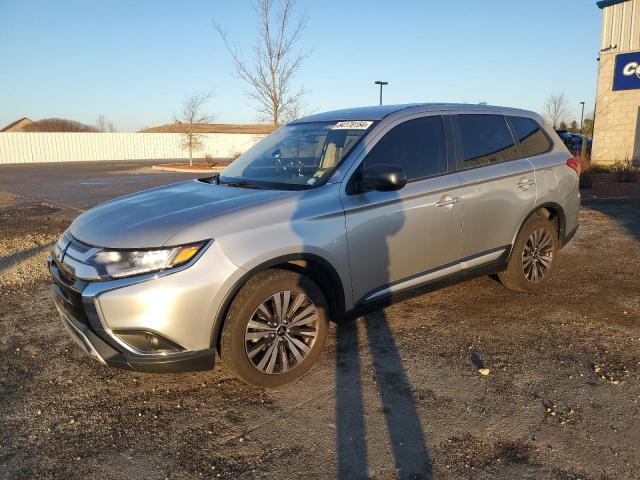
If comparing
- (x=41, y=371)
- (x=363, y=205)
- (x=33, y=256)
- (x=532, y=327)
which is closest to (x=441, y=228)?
(x=363, y=205)

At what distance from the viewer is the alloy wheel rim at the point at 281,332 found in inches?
127

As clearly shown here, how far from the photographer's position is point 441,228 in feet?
13.3

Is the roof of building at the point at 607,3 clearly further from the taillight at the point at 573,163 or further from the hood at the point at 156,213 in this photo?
the hood at the point at 156,213

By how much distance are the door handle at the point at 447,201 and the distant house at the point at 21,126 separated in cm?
9229

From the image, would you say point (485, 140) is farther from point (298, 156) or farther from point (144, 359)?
point (144, 359)

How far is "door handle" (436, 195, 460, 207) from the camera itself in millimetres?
4028

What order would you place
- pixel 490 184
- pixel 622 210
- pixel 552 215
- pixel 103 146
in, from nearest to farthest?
pixel 490 184
pixel 552 215
pixel 622 210
pixel 103 146

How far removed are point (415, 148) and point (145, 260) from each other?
2304mm

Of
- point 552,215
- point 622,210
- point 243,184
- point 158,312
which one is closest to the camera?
point 158,312

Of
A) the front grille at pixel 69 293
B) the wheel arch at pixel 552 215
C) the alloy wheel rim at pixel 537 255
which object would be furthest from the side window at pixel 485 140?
the front grille at pixel 69 293

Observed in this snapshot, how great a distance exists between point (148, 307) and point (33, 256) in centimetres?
519

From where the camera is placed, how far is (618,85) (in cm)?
1736

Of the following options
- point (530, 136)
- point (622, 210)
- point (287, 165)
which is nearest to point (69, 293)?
point (287, 165)

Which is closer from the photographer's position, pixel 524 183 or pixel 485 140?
pixel 485 140
